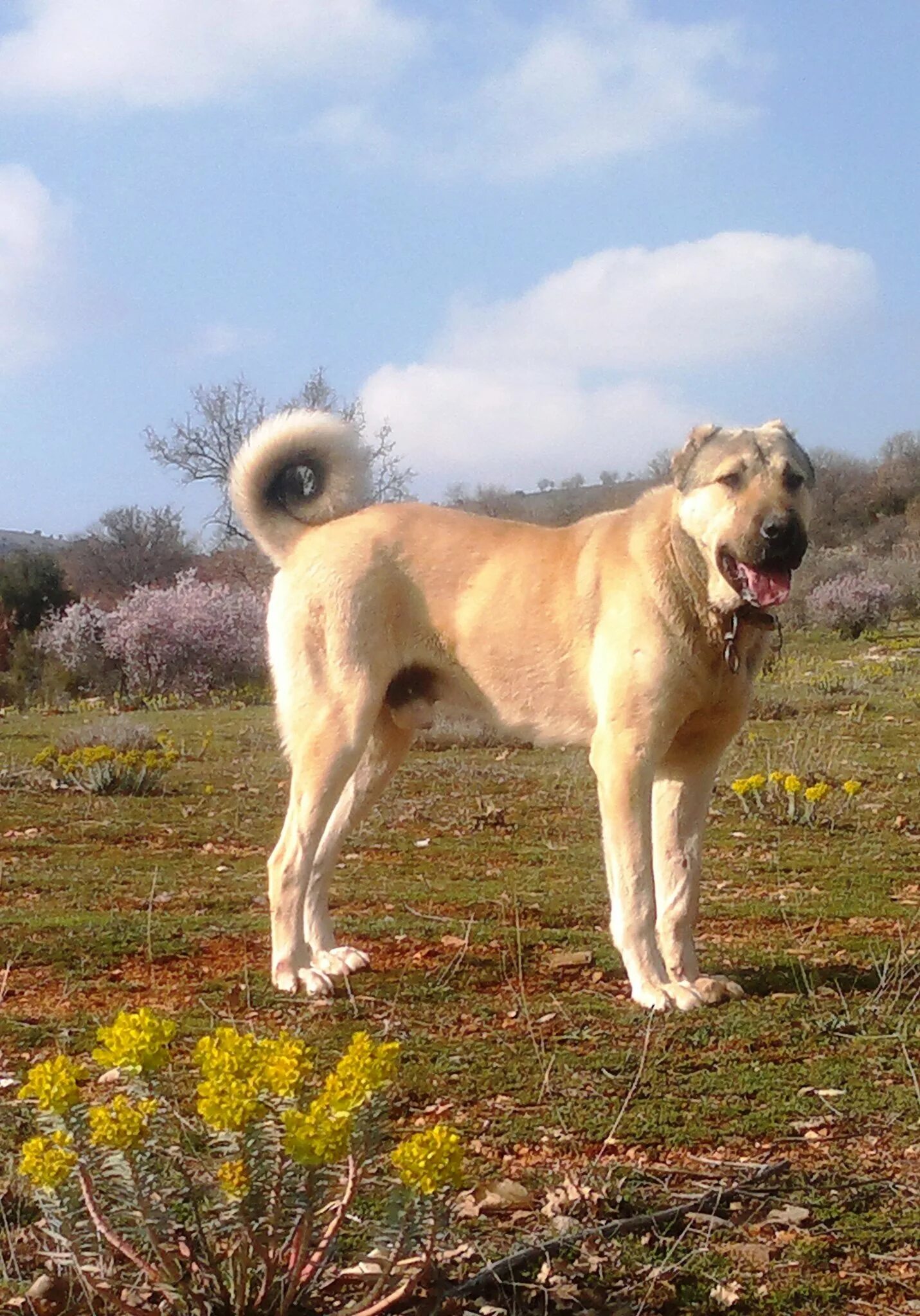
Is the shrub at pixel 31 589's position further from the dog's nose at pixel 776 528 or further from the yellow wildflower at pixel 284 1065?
the yellow wildflower at pixel 284 1065

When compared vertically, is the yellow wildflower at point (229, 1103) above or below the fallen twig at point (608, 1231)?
above

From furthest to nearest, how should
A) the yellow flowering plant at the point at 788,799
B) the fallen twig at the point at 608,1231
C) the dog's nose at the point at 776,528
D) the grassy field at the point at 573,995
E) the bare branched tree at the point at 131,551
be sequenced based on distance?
1. the bare branched tree at the point at 131,551
2. the yellow flowering plant at the point at 788,799
3. the dog's nose at the point at 776,528
4. the grassy field at the point at 573,995
5. the fallen twig at the point at 608,1231

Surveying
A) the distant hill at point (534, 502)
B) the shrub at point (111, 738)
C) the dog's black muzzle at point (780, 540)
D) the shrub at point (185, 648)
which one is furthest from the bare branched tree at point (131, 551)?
the dog's black muzzle at point (780, 540)

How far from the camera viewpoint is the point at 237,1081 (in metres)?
1.77

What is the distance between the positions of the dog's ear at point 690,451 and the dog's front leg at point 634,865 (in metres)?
0.93

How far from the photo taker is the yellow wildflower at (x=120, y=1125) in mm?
1754

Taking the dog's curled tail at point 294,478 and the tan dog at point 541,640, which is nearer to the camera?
the tan dog at point 541,640

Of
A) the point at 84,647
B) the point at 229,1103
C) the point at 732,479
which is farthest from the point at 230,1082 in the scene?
the point at 84,647

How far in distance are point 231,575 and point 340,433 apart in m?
24.8

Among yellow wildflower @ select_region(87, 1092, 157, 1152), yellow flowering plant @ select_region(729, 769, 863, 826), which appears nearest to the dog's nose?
yellow wildflower @ select_region(87, 1092, 157, 1152)

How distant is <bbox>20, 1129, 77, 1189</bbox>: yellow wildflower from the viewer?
5.70ft

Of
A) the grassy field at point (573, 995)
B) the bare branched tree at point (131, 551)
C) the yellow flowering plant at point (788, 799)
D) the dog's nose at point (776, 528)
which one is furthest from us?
the bare branched tree at point (131, 551)

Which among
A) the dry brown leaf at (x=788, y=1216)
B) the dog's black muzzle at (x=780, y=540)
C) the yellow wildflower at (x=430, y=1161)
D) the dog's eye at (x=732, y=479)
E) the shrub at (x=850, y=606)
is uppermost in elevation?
the dog's eye at (x=732, y=479)

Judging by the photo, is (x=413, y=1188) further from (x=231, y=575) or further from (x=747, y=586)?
(x=231, y=575)
